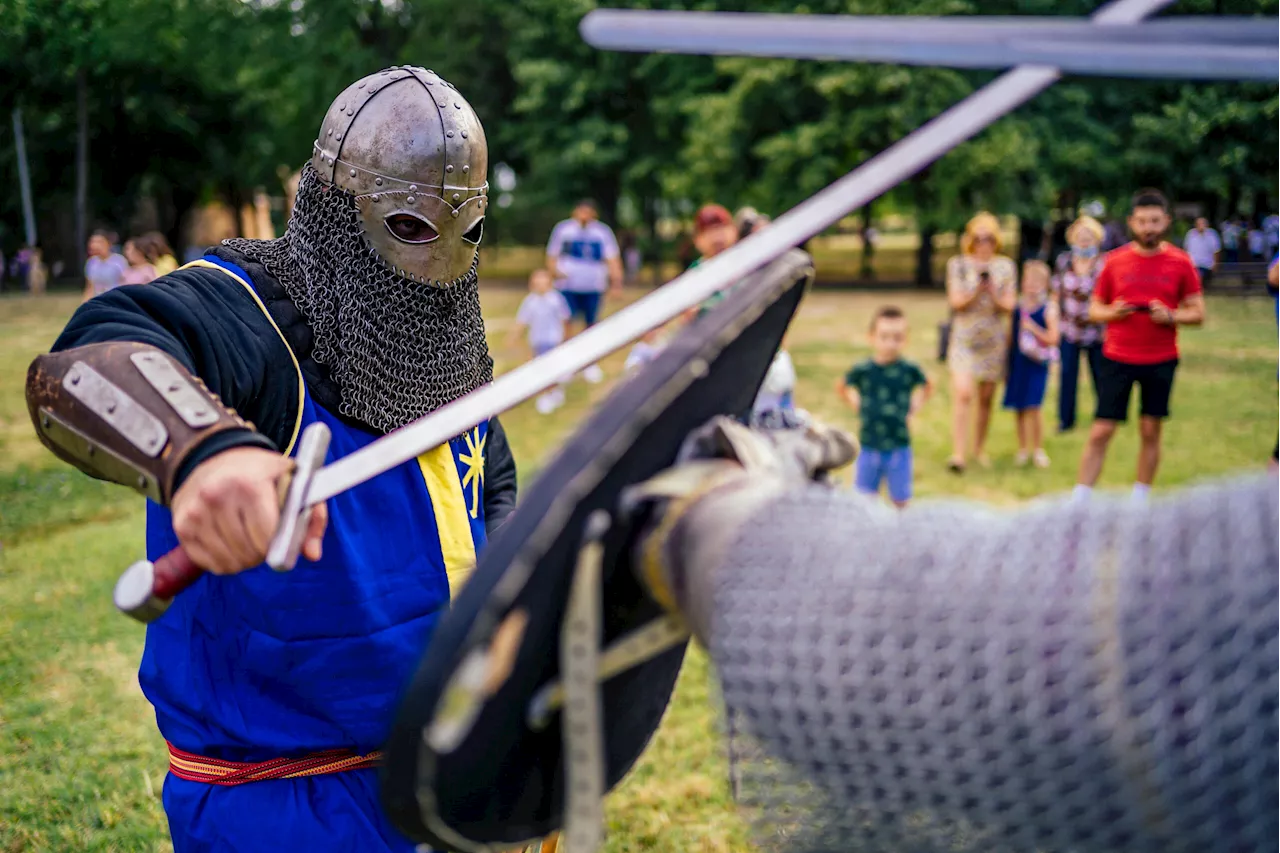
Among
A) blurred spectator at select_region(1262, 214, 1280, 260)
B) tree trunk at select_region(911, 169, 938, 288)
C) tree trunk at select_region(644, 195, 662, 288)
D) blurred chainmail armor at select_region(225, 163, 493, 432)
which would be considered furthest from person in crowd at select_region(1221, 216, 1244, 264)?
blurred chainmail armor at select_region(225, 163, 493, 432)

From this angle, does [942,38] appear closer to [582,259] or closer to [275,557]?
[275,557]

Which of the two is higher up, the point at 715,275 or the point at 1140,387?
the point at 715,275

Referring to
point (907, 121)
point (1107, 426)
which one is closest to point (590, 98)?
point (907, 121)

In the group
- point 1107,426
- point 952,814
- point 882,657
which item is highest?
point 882,657

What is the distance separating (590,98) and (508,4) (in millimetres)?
3280

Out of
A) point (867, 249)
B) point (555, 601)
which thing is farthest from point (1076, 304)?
point (867, 249)

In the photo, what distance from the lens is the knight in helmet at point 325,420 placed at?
1.55 metres

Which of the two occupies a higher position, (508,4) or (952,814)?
(508,4)

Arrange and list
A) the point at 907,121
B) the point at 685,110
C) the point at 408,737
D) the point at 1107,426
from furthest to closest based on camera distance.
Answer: the point at 685,110
the point at 907,121
the point at 1107,426
the point at 408,737

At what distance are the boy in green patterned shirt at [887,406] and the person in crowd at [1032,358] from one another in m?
2.17

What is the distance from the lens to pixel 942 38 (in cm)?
105

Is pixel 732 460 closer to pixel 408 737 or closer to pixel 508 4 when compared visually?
pixel 408 737

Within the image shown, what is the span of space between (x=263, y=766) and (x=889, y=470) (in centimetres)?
454

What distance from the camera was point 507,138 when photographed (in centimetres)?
2669
